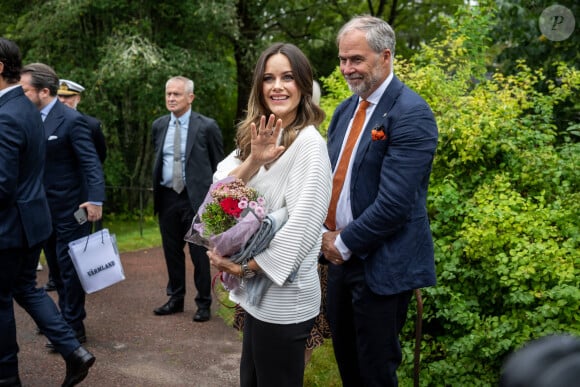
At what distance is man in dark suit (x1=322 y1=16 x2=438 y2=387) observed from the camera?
113 inches

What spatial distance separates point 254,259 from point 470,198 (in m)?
2.34

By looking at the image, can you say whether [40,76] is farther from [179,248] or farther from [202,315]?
[202,315]

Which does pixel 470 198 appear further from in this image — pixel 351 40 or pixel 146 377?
pixel 146 377

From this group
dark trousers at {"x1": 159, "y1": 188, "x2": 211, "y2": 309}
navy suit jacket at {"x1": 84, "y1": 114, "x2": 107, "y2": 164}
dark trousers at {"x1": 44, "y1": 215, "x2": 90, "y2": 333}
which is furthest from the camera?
navy suit jacket at {"x1": 84, "y1": 114, "x2": 107, "y2": 164}

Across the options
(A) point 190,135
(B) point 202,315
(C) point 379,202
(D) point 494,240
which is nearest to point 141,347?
(B) point 202,315

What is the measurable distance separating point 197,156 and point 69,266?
168 cm

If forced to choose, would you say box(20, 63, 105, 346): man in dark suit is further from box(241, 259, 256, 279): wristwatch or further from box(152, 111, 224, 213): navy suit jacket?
box(241, 259, 256, 279): wristwatch

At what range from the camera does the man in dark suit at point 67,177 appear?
509cm

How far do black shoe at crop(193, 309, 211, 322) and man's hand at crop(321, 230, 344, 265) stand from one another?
3320 millimetres

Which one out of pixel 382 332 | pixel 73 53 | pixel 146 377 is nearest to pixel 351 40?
pixel 382 332

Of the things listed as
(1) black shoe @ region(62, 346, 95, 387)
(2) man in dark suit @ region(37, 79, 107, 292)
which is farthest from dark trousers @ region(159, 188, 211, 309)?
(1) black shoe @ region(62, 346, 95, 387)

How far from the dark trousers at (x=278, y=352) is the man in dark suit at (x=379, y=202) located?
17.8 inches

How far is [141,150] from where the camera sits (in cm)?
1470

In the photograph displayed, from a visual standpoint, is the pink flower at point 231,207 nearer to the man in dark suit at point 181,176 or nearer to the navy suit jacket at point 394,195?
the navy suit jacket at point 394,195
